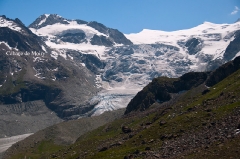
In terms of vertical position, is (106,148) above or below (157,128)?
below

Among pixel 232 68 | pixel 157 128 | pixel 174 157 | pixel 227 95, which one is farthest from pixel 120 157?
pixel 232 68

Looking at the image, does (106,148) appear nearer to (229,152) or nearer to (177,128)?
(177,128)

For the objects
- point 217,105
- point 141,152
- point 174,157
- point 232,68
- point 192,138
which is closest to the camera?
point 174,157

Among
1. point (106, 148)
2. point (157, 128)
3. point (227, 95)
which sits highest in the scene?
point (227, 95)

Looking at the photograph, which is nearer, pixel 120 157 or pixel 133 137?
pixel 120 157

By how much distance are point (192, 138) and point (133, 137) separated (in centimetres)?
2566

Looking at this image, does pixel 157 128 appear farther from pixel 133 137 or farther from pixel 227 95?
pixel 227 95

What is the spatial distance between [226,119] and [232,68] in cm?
14059

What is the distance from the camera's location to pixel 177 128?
71.8m

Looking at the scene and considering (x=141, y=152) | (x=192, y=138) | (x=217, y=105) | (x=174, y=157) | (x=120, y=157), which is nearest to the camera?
(x=174, y=157)

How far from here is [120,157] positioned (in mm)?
71125

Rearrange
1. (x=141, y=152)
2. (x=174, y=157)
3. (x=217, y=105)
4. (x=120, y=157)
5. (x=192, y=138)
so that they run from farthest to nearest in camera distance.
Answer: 1. (x=217, y=105)
2. (x=120, y=157)
3. (x=141, y=152)
4. (x=192, y=138)
5. (x=174, y=157)

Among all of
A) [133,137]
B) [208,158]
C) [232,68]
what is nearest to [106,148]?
[133,137]

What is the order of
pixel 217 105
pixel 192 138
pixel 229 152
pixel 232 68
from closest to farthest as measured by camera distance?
pixel 229 152
pixel 192 138
pixel 217 105
pixel 232 68
